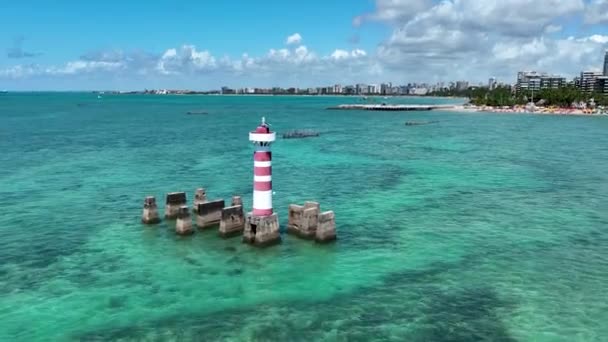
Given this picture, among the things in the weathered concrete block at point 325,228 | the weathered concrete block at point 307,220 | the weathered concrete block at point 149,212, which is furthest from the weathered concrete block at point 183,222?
the weathered concrete block at point 325,228

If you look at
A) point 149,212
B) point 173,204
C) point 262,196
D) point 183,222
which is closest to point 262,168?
point 262,196

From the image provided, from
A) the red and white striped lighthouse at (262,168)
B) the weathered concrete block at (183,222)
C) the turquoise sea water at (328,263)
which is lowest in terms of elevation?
the turquoise sea water at (328,263)

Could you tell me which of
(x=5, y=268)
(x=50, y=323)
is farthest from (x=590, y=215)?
(x=5, y=268)

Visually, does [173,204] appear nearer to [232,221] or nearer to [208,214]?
[208,214]

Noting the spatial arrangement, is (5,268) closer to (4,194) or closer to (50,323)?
(50,323)

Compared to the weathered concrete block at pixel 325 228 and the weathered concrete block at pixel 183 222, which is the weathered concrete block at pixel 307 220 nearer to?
the weathered concrete block at pixel 325 228

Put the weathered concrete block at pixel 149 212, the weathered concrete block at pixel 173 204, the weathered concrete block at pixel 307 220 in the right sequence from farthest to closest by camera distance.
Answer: the weathered concrete block at pixel 173 204, the weathered concrete block at pixel 149 212, the weathered concrete block at pixel 307 220

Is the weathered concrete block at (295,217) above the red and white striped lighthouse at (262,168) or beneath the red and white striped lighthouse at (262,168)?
beneath

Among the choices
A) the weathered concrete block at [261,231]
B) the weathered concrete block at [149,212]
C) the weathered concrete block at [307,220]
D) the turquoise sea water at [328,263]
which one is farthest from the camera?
the weathered concrete block at [149,212]
